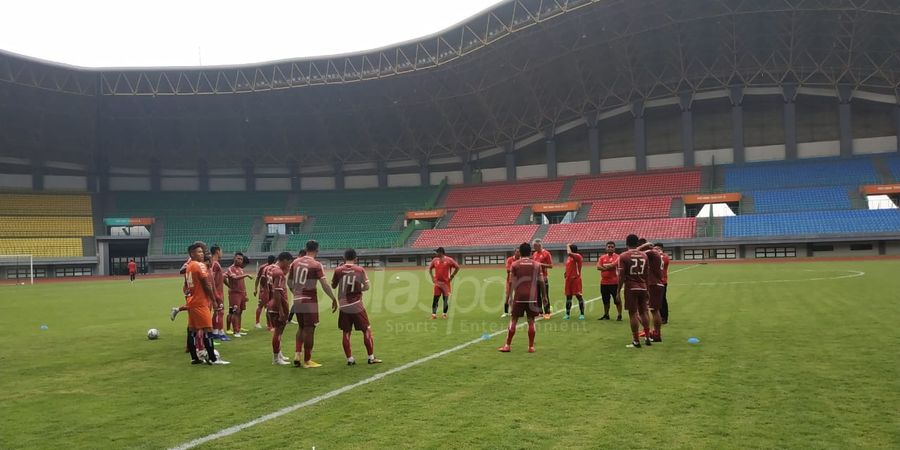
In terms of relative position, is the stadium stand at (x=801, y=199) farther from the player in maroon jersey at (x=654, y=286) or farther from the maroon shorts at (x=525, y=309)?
the maroon shorts at (x=525, y=309)

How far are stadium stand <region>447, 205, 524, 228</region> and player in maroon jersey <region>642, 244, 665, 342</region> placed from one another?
2034 inches

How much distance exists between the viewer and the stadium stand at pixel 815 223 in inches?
1934

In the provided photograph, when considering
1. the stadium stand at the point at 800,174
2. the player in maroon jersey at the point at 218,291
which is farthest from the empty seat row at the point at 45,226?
the stadium stand at the point at 800,174

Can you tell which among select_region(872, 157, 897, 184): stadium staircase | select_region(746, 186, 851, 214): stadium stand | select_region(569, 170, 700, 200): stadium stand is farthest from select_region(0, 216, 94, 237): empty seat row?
select_region(872, 157, 897, 184): stadium staircase

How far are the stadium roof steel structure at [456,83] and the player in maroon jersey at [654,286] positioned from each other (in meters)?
40.3

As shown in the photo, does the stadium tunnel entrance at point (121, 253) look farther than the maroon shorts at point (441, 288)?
Yes

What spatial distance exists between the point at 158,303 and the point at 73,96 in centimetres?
5050

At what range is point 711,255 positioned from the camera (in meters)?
53.3

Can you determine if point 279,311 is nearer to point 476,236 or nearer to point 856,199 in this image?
point 476,236

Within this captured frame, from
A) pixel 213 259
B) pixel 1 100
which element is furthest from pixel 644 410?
pixel 1 100

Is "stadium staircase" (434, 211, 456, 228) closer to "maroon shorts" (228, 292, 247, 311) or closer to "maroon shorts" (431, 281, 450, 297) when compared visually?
"maroon shorts" (431, 281, 450, 297)

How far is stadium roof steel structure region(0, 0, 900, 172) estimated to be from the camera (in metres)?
51.7

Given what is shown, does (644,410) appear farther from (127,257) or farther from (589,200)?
(127,257)

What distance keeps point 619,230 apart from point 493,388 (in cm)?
5111
